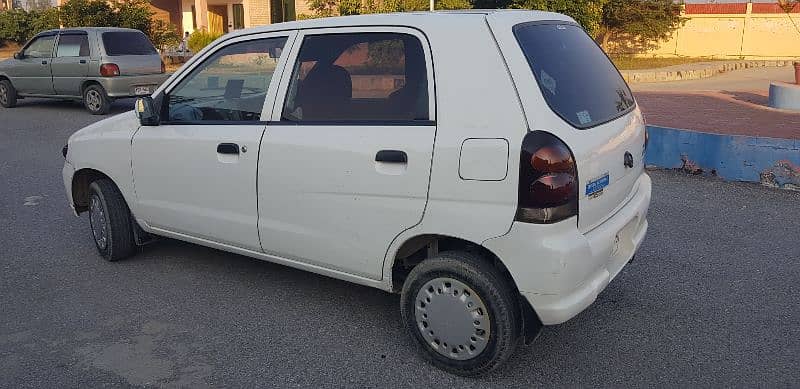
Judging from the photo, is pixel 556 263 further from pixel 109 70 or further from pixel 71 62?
pixel 71 62

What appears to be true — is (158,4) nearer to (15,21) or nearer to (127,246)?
(15,21)

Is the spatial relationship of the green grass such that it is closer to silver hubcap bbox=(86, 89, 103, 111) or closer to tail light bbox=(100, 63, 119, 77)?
tail light bbox=(100, 63, 119, 77)

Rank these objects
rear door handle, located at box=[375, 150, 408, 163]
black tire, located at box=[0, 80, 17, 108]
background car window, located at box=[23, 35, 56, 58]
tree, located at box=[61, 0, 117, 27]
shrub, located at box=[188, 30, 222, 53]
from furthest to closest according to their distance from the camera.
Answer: shrub, located at box=[188, 30, 222, 53]
tree, located at box=[61, 0, 117, 27]
black tire, located at box=[0, 80, 17, 108]
background car window, located at box=[23, 35, 56, 58]
rear door handle, located at box=[375, 150, 408, 163]

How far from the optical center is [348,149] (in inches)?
137

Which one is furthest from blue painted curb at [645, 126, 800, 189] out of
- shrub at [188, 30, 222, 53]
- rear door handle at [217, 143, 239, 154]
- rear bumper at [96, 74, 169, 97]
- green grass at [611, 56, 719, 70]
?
shrub at [188, 30, 222, 53]

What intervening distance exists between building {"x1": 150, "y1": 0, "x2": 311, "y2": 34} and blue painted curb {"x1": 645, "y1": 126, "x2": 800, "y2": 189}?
18.5 metres

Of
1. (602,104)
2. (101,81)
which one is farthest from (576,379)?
(101,81)

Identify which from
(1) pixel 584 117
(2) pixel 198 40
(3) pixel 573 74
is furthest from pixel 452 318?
(2) pixel 198 40

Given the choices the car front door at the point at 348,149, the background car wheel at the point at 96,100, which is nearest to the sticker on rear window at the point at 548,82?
the car front door at the point at 348,149

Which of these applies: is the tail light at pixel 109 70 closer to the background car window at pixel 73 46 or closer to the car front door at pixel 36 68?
the background car window at pixel 73 46

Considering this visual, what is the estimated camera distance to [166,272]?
4.93 meters

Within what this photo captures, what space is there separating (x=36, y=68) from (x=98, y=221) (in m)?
11.1

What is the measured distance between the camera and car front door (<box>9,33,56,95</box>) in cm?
1418

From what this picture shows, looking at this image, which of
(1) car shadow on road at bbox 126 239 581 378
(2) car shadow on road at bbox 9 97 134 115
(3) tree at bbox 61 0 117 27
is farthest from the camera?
(3) tree at bbox 61 0 117 27
